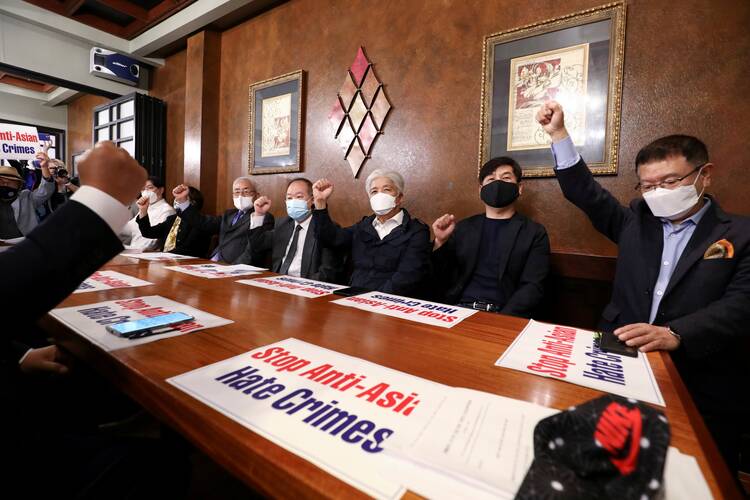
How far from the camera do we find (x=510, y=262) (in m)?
1.88

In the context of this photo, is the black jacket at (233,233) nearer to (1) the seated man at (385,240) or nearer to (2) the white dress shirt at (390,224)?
(1) the seated man at (385,240)

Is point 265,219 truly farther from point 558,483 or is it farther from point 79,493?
point 558,483

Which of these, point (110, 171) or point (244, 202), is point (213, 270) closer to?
point (110, 171)

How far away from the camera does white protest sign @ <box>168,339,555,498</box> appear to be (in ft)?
1.39

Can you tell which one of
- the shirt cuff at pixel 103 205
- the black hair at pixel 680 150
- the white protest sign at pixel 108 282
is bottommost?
the white protest sign at pixel 108 282

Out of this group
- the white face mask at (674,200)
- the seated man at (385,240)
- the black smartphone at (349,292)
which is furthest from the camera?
the seated man at (385,240)

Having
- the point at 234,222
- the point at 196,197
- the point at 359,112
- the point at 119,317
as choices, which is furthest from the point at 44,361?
the point at 196,197

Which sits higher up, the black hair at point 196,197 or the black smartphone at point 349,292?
the black hair at point 196,197

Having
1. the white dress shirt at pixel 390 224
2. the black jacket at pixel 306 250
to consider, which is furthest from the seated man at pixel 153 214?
the white dress shirt at pixel 390 224

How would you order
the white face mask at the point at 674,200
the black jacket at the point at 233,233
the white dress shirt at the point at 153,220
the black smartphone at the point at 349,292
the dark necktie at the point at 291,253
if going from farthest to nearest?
the white dress shirt at the point at 153,220
the black jacket at the point at 233,233
the dark necktie at the point at 291,253
the black smartphone at the point at 349,292
the white face mask at the point at 674,200

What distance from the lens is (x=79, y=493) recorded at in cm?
60

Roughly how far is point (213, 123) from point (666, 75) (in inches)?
161

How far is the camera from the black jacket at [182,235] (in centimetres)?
307

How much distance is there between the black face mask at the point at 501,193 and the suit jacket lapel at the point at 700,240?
2.54 ft
